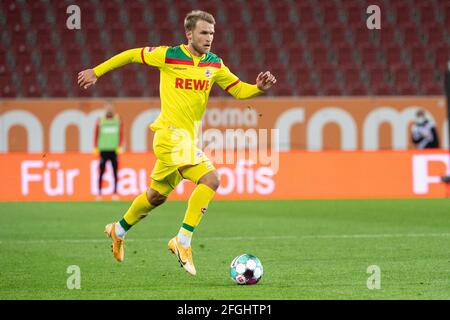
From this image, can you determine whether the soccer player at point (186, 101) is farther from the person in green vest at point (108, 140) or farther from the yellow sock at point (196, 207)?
the person in green vest at point (108, 140)

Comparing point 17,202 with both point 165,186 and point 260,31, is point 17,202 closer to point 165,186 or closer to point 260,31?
point 260,31

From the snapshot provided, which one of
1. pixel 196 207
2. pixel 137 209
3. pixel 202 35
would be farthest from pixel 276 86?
pixel 196 207

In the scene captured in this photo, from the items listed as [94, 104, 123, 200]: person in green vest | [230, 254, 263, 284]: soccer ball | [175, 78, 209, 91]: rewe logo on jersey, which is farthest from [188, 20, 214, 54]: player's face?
[94, 104, 123, 200]: person in green vest

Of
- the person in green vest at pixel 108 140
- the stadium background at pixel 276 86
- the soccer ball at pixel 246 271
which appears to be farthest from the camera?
the stadium background at pixel 276 86

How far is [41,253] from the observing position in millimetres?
10195

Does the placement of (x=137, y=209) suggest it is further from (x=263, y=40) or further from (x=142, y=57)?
(x=263, y=40)

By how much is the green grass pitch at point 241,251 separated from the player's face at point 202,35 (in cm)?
185

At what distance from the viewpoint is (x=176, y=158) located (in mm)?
8492

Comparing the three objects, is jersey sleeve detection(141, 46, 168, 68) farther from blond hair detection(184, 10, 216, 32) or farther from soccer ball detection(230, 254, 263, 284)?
soccer ball detection(230, 254, 263, 284)

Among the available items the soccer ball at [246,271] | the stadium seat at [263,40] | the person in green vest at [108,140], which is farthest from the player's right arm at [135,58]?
the stadium seat at [263,40]

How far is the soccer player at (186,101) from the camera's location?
27.5ft

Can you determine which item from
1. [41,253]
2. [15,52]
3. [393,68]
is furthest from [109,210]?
[393,68]

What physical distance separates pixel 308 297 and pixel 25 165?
13.0 metres

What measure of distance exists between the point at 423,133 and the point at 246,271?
43.3 feet
